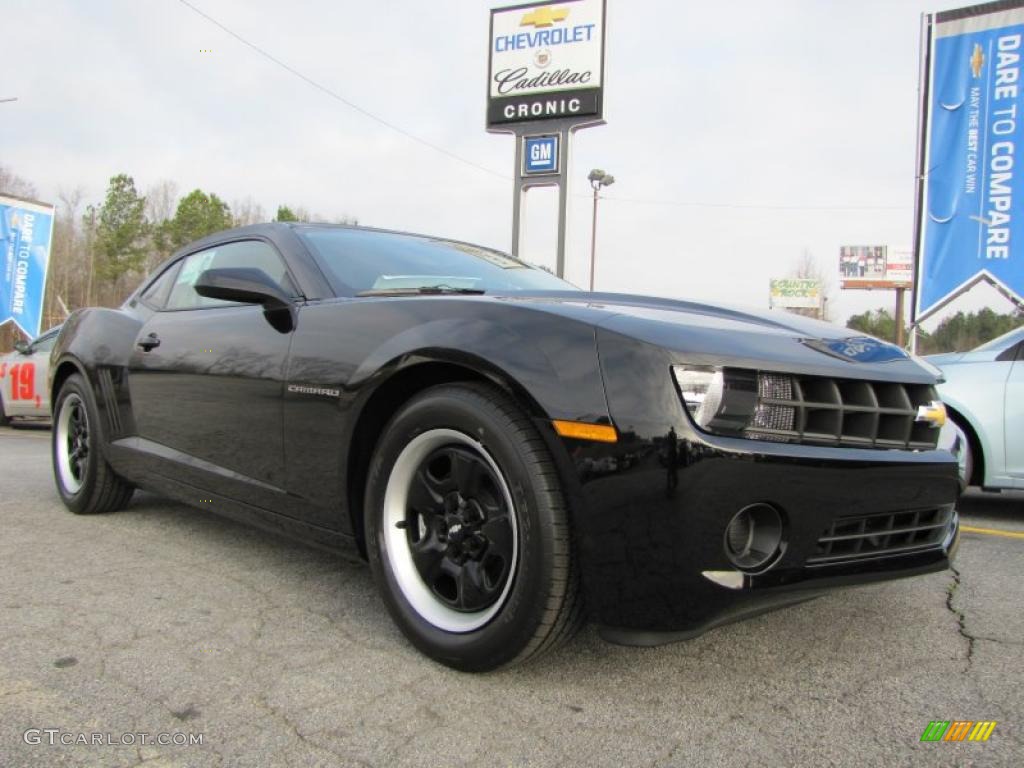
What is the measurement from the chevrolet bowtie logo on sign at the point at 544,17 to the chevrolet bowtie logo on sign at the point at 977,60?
24.7 feet

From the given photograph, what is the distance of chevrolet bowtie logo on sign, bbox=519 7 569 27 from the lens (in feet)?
50.3

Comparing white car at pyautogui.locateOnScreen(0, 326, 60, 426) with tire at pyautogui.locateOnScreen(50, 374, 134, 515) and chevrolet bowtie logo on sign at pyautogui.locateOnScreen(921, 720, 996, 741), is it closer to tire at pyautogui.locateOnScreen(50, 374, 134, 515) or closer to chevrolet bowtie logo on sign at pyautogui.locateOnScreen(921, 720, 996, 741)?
tire at pyautogui.locateOnScreen(50, 374, 134, 515)

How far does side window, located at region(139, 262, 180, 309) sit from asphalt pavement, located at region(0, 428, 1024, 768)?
1413 mm

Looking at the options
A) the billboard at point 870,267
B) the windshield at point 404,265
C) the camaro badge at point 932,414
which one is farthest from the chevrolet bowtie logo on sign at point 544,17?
the billboard at point 870,267

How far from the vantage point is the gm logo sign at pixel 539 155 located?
15273 mm

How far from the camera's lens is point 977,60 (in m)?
10.6

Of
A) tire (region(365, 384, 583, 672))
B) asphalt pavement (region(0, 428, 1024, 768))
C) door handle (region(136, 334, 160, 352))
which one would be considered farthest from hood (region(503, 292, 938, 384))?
door handle (region(136, 334, 160, 352))

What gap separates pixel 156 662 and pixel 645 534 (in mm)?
1446

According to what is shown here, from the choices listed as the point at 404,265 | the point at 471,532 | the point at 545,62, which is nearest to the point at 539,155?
the point at 545,62

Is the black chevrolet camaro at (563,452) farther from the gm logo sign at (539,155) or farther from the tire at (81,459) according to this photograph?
the gm logo sign at (539,155)

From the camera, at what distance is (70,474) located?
4.29m

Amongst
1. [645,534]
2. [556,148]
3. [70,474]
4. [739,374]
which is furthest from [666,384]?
[556,148]

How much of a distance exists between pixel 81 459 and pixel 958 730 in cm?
417

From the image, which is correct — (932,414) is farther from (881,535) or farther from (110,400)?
(110,400)
